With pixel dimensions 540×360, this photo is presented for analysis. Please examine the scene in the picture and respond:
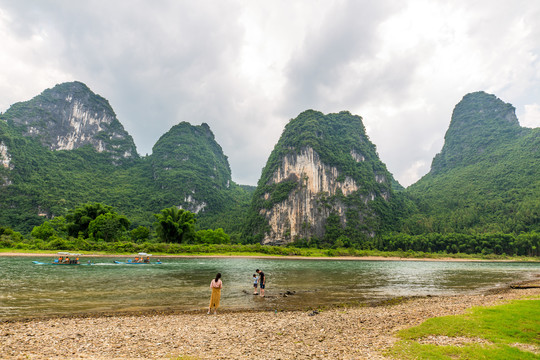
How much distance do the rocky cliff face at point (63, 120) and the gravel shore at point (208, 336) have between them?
21026 cm

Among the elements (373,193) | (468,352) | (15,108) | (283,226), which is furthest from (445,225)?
(15,108)

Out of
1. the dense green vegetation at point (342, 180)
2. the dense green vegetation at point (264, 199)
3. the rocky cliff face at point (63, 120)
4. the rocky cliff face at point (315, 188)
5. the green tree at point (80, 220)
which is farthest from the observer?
the rocky cliff face at point (63, 120)

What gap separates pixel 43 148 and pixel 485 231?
233179 mm

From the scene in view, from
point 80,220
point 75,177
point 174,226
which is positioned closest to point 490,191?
point 174,226

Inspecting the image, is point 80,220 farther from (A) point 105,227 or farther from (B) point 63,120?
(B) point 63,120

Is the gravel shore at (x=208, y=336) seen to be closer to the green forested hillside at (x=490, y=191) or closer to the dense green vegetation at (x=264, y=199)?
the dense green vegetation at (x=264, y=199)

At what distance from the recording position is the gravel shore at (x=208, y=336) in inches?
304

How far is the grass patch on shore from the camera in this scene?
7328 mm

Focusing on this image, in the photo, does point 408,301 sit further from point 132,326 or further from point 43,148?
point 43,148

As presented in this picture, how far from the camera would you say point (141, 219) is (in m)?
127

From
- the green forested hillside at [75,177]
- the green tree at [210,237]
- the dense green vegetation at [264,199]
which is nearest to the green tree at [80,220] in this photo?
the dense green vegetation at [264,199]

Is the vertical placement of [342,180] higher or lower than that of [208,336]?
higher

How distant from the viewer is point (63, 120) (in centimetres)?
18538

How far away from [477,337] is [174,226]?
77.1 m
